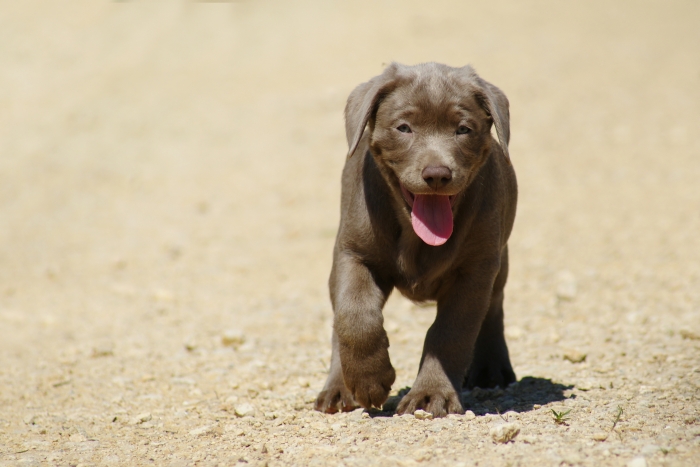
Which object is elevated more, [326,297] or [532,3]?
[532,3]

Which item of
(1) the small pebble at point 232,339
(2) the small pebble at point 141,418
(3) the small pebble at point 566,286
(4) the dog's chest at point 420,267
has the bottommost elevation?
(1) the small pebble at point 232,339

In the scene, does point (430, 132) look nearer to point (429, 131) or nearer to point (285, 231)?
point (429, 131)

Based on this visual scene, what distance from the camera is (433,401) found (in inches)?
192

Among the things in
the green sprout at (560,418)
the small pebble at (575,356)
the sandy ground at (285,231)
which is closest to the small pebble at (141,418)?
the sandy ground at (285,231)

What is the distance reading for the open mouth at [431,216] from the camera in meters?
4.84

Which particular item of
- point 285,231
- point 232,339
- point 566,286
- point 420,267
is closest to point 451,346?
point 420,267

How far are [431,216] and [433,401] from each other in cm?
105

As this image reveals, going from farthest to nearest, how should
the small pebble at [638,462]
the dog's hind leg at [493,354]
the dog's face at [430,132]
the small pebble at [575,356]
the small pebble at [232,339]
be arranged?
the small pebble at [232,339] → the small pebble at [575,356] → the dog's hind leg at [493,354] → the dog's face at [430,132] → the small pebble at [638,462]

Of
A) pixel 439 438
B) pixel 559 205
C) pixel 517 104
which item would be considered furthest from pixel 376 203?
pixel 517 104

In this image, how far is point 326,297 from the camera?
31.0 feet

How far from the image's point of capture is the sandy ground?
487 cm

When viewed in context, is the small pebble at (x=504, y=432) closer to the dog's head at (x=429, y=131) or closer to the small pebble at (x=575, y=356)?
the dog's head at (x=429, y=131)

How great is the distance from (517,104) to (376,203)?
11.7 meters

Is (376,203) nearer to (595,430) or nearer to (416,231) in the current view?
(416,231)
